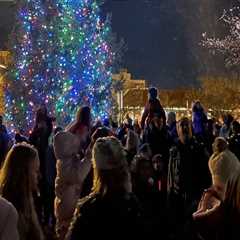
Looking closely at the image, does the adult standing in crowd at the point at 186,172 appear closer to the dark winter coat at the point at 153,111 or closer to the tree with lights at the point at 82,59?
the dark winter coat at the point at 153,111

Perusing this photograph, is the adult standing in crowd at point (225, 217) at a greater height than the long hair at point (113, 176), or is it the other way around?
the long hair at point (113, 176)

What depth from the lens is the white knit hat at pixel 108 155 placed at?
527 centimetres

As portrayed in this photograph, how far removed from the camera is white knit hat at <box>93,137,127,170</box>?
5270mm

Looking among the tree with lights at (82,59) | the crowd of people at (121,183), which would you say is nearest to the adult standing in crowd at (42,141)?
the crowd of people at (121,183)

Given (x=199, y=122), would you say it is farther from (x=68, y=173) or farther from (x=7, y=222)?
(x=7, y=222)

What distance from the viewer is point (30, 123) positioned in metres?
25.5

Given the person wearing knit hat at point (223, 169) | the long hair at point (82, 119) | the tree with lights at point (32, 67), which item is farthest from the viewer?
the tree with lights at point (32, 67)

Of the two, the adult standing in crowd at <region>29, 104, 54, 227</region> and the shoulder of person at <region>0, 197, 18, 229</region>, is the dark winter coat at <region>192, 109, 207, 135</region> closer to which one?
the adult standing in crowd at <region>29, 104, 54, 227</region>

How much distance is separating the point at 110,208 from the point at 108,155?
41 cm

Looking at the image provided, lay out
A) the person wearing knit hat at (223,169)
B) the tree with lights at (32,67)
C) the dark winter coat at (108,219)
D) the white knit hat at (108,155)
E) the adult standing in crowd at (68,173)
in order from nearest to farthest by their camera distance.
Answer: the dark winter coat at (108,219) → the white knit hat at (108,155) → the person wearing knit hat at (223,169) → the adult standing in crowd at (68,173) → the tree with lights at (32,67)

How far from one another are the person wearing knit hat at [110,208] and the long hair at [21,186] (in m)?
0.32

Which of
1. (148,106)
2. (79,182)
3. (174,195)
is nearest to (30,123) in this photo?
(148,106)

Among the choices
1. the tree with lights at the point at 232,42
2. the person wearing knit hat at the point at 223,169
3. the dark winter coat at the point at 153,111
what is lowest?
the person wearing knit hat at the point at 223,169

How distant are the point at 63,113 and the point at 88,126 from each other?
1573 cm
